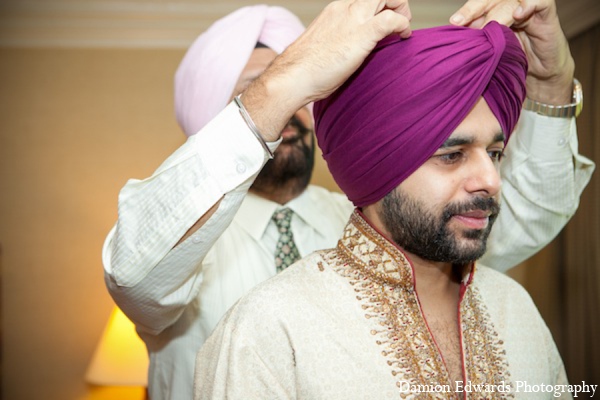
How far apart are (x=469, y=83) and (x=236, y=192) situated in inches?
19.7

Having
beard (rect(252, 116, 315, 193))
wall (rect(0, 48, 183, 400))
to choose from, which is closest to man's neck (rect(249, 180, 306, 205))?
beard (rect(252, 116, 315, 193))

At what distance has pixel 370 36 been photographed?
107 cm

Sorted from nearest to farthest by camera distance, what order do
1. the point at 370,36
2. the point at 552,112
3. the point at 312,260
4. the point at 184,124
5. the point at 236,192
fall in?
the point at 370,36 → the point at 236,192 → the point at 312,260 → the point at 552,112 → the point at 184,124

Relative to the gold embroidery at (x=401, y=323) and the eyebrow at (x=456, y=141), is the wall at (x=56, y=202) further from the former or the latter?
the eyebrow at (x=456, y=141)

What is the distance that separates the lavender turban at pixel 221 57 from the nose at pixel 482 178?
978 millimetres

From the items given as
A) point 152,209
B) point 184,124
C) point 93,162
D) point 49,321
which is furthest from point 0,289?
point 152,209

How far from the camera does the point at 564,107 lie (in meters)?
1.60

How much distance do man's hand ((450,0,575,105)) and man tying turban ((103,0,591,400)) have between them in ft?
0.05

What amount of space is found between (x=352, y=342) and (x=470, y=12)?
2.41ft

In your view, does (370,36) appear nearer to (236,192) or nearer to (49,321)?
(236,192)

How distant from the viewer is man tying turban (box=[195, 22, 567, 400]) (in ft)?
3.72

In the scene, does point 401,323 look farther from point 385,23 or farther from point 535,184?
point 535,184

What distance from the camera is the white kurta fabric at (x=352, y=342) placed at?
44.6 inches

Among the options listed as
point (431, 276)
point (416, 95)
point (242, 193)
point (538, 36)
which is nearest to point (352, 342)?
point (431, 276)
